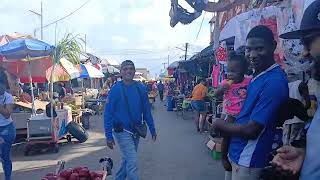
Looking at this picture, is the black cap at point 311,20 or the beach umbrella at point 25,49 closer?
the black cap at point 311,20

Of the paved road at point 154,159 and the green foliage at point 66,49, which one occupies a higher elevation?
the green foliage at point 66,49

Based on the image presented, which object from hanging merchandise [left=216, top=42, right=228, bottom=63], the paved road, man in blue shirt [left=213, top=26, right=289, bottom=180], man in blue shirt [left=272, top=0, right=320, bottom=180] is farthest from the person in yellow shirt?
man in blue shirt [left=272, top=0, right=320, bottom=180]

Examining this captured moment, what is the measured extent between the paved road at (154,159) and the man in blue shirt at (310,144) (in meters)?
→ 5.41

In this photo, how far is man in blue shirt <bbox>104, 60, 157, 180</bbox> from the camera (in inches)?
208

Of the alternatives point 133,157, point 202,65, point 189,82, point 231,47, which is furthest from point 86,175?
point 189,82

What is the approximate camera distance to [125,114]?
212 inches

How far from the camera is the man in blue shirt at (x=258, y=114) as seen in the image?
8.24ft

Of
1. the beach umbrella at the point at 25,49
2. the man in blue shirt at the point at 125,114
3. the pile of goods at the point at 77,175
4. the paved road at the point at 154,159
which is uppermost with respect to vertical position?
the beach umbrella at the point at 25,49

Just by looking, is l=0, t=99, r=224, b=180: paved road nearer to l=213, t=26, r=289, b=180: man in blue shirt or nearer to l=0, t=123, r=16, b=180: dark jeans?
l=0, t=123, r=16, b=180: dark jeans

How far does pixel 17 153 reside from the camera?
9711mm

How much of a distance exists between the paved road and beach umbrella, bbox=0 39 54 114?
2.30m

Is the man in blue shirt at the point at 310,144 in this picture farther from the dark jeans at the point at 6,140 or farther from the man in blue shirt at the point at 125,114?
the dark jeans at the point at 6,140

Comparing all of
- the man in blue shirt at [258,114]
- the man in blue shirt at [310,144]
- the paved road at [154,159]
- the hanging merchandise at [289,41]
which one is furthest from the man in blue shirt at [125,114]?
the man in blue shirt at [310,144]

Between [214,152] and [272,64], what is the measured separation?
5997mm
